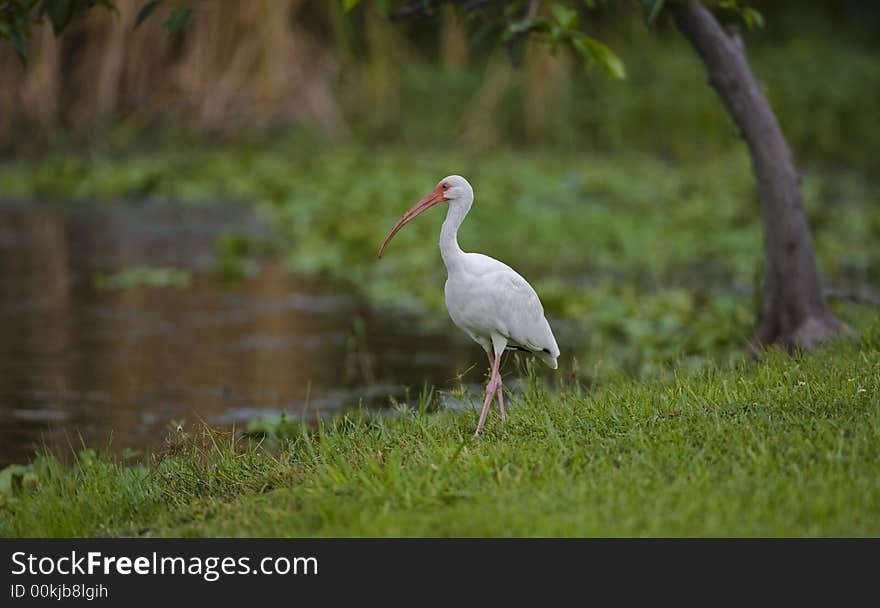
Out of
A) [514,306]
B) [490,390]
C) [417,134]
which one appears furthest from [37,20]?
[417,134]

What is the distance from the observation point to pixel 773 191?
7707mm

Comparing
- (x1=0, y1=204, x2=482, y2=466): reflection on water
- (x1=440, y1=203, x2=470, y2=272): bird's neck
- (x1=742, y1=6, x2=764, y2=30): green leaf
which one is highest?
(x1=742, y1=6, x2=764, y2=30): green leaf

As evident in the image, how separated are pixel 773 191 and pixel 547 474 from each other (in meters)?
3.50

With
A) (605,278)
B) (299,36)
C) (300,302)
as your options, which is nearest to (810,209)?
(605,278)

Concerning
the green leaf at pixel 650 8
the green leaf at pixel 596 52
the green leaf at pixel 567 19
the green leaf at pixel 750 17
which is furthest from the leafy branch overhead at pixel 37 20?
the green leaf at pixel 750 17

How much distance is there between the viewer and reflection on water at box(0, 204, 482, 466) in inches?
308

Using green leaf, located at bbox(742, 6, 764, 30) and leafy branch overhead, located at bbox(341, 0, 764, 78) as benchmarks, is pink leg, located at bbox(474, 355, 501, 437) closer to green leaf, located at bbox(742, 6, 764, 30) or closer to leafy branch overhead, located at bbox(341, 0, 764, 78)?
leafy branch overhead, located at bbox(341, 0, 764, 78)

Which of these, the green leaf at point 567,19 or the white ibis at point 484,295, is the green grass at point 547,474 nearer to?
the white ibis at point 484,295

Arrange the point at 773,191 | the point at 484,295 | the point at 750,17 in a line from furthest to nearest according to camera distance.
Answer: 1. the point at 773,191
2. the point at 750,17
3. the point at 484,295

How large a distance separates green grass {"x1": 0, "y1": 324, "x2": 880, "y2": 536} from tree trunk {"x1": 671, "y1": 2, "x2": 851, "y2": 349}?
1527 mm

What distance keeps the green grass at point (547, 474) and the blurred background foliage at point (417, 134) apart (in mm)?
6569

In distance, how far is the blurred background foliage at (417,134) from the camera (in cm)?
1305

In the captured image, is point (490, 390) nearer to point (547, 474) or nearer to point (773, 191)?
point (547, 474)

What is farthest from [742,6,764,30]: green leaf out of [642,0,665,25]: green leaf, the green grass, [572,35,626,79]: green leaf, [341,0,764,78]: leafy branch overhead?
the green grass
